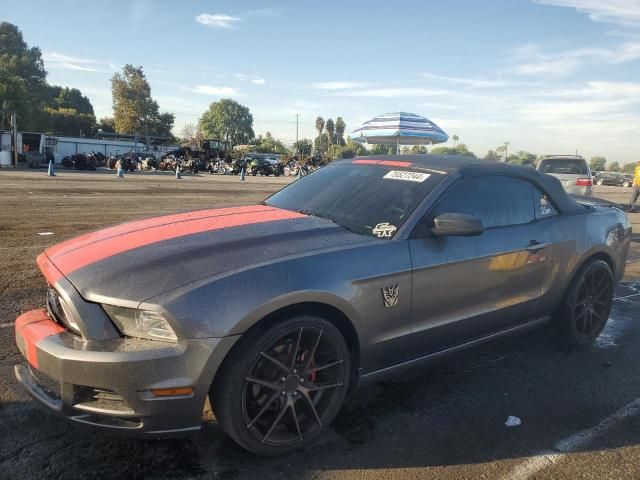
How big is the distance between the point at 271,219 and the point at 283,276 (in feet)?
2.92

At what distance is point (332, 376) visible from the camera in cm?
271

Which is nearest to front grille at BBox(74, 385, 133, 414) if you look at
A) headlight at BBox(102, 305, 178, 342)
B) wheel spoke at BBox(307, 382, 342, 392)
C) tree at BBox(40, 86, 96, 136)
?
headlight at BBox(102, 305, 178, 342)

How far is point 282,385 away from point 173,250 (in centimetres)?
91

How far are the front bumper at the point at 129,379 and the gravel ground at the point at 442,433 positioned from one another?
0.33 meters

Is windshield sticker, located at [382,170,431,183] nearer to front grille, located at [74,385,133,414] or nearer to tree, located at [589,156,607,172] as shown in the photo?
front grille, located at [74,385,133,414]

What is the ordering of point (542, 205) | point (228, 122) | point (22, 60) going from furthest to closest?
point (228, 122)
point (22, 60)
point (542, 205)

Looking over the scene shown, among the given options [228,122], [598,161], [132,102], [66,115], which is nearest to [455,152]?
[132,102]

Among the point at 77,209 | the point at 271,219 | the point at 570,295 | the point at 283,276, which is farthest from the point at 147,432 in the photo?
the point at 77,209

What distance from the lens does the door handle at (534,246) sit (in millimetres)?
3654

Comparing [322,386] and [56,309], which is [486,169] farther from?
[56,309]

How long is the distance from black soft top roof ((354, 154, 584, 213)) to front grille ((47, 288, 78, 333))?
250 centimetres

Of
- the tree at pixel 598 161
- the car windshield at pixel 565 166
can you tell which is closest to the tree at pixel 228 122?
the tree at pixel 598 161

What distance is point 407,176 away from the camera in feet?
11.6

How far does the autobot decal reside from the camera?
2.79 metres
